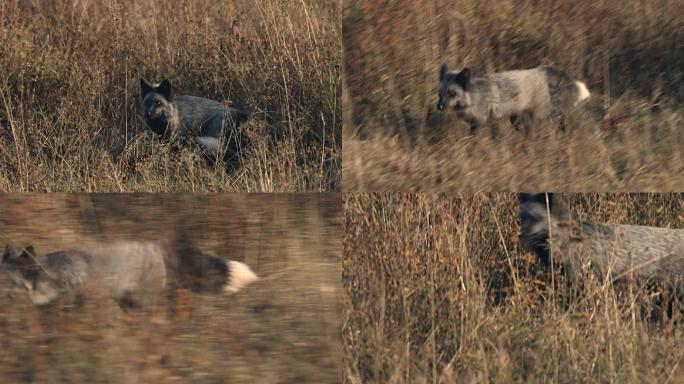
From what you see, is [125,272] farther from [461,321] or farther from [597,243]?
[597,243]

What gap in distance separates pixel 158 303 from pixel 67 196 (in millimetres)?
1169

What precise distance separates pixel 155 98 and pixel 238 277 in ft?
8.65

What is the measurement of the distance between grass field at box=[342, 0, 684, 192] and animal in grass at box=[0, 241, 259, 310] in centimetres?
136

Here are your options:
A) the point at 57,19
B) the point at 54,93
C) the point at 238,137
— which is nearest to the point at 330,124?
the point at 238,137

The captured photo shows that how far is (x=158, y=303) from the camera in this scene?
18.5 ft

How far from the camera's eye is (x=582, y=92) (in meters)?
7.45

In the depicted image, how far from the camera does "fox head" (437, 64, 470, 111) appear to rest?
727 centimetres

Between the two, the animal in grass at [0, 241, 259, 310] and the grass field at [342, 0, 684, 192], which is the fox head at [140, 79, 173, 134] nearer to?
the grass field at [342, 0, 684, 192]

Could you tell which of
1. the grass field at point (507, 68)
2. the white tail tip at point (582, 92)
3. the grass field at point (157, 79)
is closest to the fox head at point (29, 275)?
the grass field at point (157, 79)

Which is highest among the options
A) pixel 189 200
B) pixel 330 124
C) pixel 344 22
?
pixel 344 22

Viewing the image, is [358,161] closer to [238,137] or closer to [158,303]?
[238,137]

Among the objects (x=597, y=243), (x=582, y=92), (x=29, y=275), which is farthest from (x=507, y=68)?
(x=29, y=275)

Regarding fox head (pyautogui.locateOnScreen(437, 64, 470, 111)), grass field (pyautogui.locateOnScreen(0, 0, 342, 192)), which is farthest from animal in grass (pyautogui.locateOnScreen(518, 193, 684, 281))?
grass field (pyautogui.locateOnScreen(0, 0, 342, 192))

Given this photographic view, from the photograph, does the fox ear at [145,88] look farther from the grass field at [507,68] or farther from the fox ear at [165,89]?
the grass field at [507,68]
